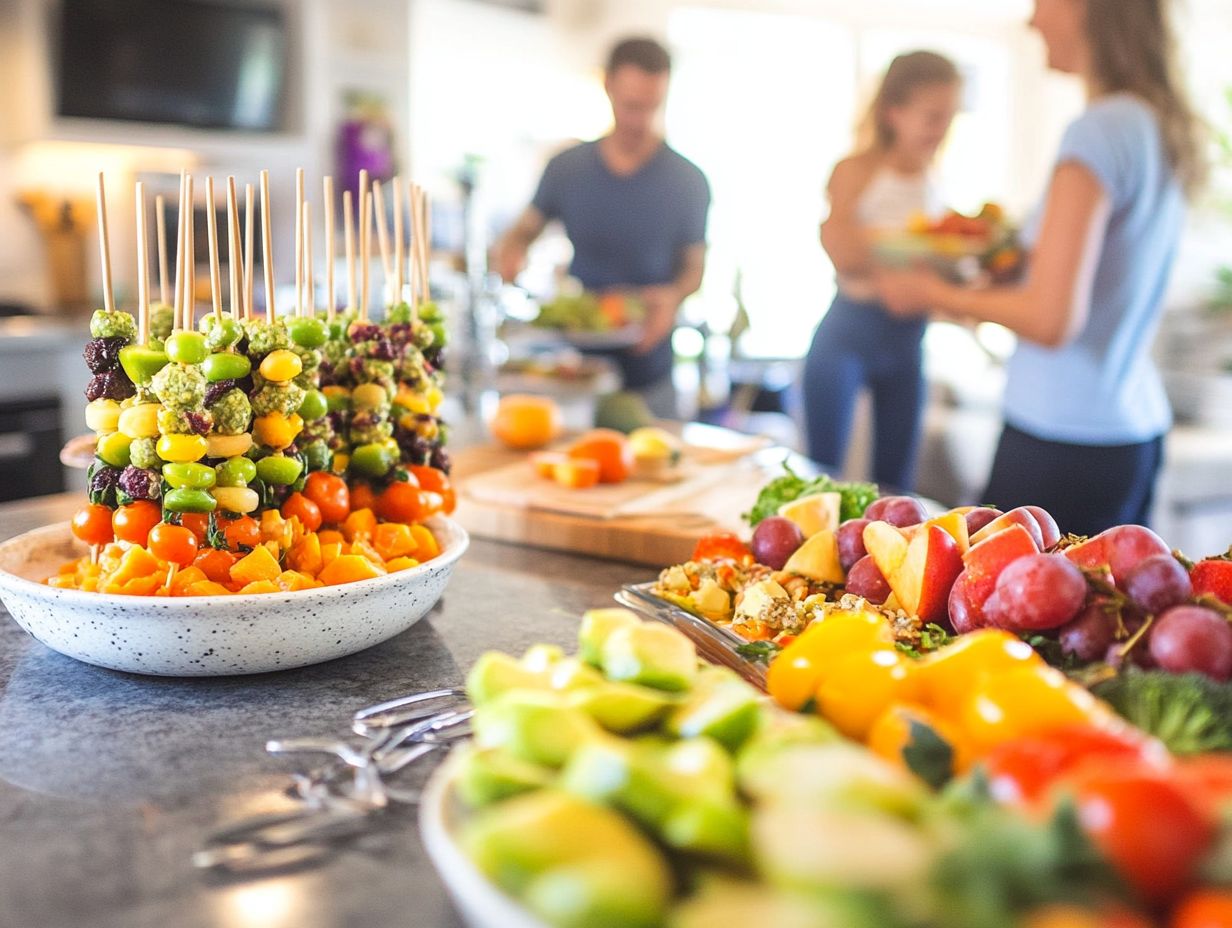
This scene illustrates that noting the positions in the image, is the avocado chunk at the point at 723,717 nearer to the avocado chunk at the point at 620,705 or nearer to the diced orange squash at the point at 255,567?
the avocado chunk at the point at 620,705

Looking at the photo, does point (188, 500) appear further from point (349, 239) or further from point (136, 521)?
point (349, 239)

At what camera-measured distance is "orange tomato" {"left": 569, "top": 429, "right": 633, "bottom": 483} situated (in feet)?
6.86

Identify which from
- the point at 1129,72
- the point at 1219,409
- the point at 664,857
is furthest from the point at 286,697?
the point at 1219,409

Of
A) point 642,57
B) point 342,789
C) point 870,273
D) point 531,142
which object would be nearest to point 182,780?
point 342,789

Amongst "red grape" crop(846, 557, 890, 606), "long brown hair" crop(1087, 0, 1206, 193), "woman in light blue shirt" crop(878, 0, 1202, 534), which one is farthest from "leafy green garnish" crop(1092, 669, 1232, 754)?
"long brown hair" crop(1087, 0, 1206, 193)

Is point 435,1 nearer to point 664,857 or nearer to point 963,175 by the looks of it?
point 963,175

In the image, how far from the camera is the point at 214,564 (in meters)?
1.14

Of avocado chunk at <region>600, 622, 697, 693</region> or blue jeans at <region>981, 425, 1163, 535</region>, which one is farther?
blue jeans at <region>981, 425, 1163, 535</region>

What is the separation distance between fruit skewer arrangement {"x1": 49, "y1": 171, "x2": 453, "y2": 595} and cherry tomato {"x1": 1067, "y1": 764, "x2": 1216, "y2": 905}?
2.73 feet

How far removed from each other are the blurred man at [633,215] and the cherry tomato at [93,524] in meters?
2.67

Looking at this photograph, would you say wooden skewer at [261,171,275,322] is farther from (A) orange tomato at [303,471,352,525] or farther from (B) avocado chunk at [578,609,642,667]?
(B) avocado chunk at [578,609,642,667]

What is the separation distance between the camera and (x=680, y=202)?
3967mm

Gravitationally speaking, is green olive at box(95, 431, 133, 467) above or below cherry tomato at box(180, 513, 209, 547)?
above

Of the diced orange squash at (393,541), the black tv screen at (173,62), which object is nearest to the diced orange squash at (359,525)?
the diced orange squash at (393,541)
